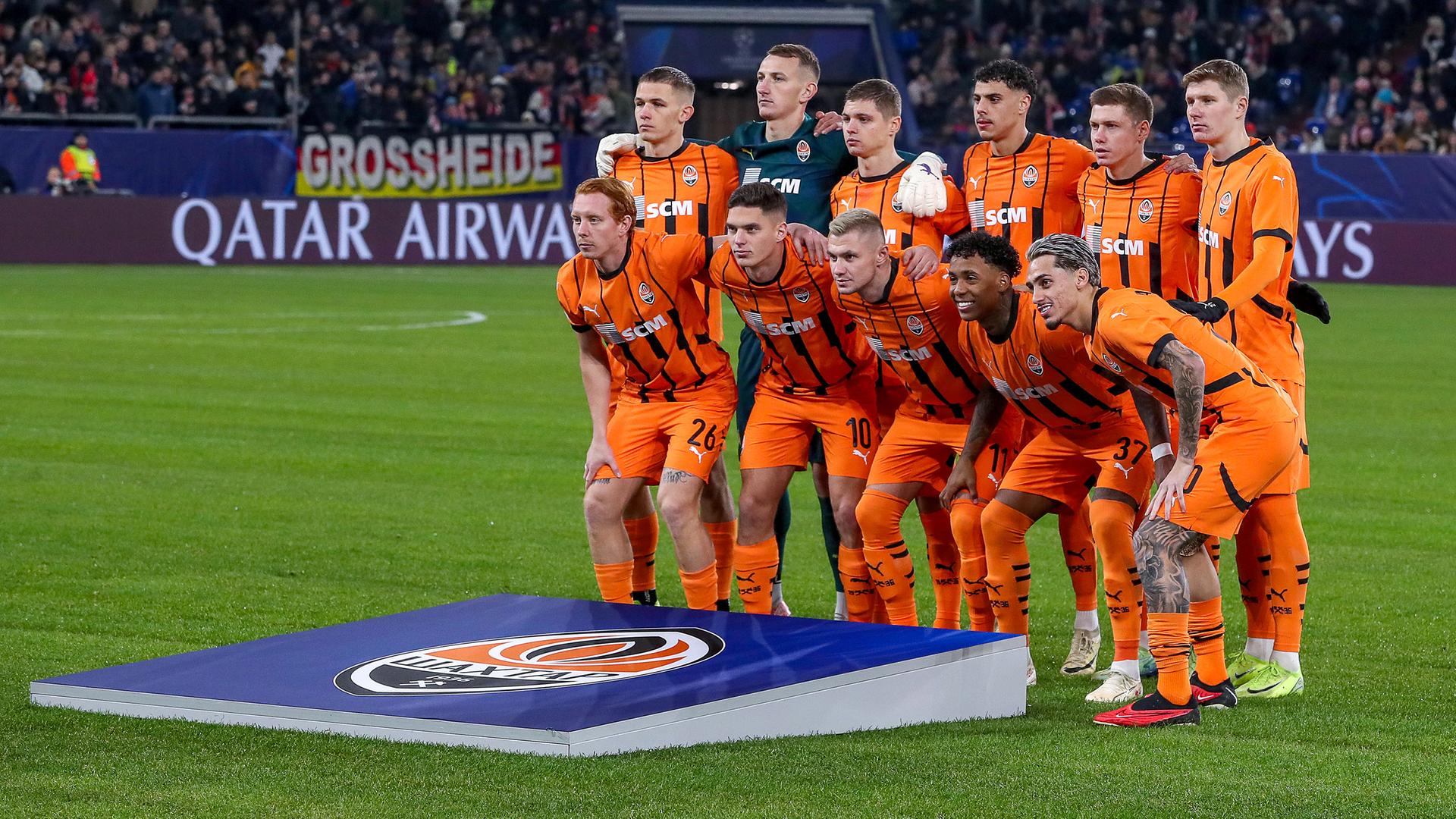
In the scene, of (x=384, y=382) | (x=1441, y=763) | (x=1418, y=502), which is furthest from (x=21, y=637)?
(x=384, y=382)

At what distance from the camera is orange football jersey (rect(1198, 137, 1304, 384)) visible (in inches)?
283

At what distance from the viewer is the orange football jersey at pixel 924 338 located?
7445 millimetres

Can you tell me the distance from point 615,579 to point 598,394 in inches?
31.6

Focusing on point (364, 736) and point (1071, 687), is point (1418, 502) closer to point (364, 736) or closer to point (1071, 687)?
point (1071, 687)

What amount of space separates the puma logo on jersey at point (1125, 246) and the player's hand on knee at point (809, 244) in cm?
115

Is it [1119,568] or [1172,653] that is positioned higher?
[1119,568]

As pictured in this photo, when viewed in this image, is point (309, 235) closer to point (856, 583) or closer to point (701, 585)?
point (701, 585)

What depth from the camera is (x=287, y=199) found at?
1178 inches

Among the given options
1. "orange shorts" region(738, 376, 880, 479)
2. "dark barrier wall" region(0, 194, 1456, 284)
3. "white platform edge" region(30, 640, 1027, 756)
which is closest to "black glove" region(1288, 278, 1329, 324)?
"orange shorts" region(738, 376, 880, 479)

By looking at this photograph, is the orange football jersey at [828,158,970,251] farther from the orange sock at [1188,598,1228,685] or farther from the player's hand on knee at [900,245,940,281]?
the orange sock at [1188,598,1228,685]

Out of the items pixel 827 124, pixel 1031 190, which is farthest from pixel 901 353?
pixel 827 124

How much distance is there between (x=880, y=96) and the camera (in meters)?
7.68

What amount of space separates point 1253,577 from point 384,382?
36.6 ft

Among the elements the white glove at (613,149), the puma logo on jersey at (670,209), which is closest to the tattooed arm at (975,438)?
the puma logo on jersey at (670,209)
